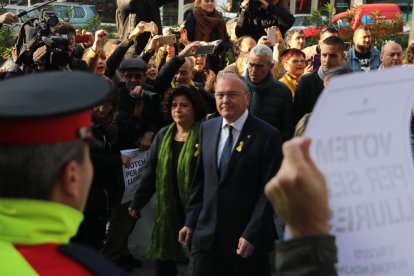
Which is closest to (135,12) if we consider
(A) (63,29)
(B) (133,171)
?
(A) (63,29)

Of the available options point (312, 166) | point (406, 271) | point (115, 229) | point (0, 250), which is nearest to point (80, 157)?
point (0, 250)

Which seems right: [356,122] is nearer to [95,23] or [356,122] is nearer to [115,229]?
[115,229]

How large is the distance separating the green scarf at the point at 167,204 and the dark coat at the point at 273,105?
0.84m

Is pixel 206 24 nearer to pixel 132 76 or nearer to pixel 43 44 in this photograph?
pixel 132 76

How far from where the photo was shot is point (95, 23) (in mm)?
16734

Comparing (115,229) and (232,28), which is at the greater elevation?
(232,28)

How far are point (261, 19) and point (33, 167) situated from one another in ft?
28.4

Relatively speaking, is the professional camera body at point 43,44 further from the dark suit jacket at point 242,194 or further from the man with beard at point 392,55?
the man with beard at point 392,55

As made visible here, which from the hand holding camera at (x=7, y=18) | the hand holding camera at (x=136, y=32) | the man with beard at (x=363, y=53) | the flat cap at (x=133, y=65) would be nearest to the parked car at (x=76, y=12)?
the man with beard at (x=363, y=53)

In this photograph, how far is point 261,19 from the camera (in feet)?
34.0

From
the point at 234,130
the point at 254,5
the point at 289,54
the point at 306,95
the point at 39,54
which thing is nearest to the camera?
the point at 234,130

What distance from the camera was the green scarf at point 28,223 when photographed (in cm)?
190

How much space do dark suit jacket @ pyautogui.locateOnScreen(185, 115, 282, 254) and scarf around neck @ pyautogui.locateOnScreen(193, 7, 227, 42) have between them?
5.38m

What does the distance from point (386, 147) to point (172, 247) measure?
160 inches
